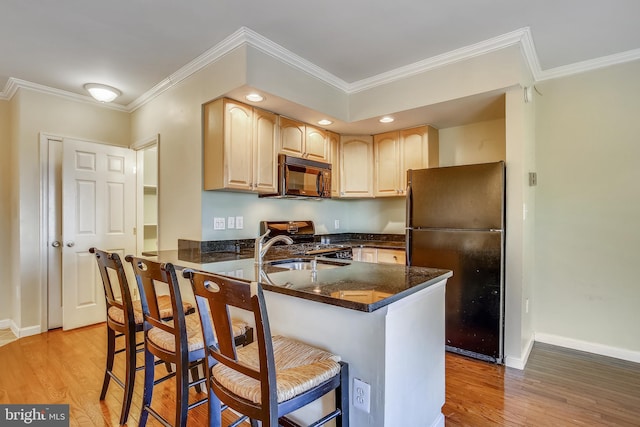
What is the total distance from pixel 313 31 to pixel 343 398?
7.73 feet

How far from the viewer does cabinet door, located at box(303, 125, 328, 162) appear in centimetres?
358

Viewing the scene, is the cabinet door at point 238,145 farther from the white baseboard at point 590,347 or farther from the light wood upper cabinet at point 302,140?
the white baseboard at point 590,347

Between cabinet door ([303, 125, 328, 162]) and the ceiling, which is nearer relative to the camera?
the ceiling

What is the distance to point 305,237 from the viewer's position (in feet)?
12.7

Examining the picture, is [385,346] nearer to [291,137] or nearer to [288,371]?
[288,371]

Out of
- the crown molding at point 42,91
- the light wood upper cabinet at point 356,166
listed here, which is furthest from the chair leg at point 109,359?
the crown molding at point 42,91

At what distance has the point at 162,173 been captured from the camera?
3428mm

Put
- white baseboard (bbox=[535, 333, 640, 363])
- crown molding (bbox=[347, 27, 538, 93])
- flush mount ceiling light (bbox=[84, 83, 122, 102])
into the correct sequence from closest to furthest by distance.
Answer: crown molding (bbox=[347, 27, 538, 93]), white baseboard (bbox=[535, 333, 640, 363]), flush mount ceiling light (bbox=[84, 83, 122, 102])

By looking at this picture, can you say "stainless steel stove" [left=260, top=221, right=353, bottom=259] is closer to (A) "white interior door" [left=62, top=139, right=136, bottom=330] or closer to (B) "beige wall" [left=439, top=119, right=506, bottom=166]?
(B) "beige wall" [left=439, top=119, right=506, bottom=166]

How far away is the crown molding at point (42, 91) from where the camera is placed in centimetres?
327

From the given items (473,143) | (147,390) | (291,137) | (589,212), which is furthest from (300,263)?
(589,212)

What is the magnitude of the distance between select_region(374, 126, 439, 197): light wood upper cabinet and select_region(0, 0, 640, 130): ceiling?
1.90 ft

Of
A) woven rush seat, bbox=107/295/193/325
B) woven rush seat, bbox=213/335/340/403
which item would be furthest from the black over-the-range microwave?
woven rush seat, bbox=213/335/340/403

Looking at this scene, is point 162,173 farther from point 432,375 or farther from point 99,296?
point 432,375
